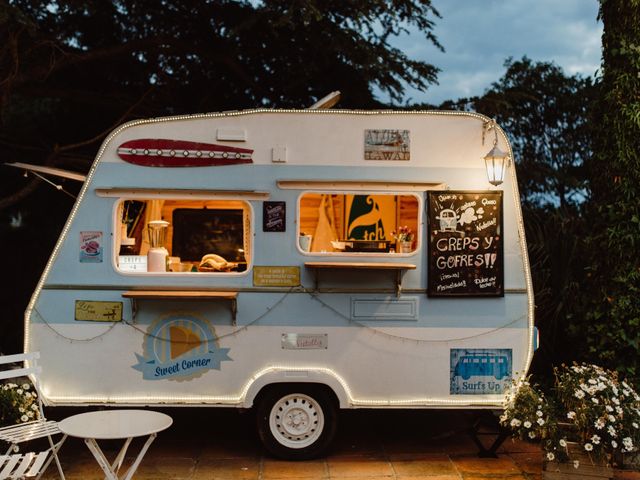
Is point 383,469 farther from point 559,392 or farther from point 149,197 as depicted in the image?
point 149,197

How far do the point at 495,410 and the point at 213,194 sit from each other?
10.1ft

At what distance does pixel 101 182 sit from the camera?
5613 mm

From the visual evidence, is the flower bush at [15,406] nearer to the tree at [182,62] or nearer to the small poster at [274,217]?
the small poster at [274,217]

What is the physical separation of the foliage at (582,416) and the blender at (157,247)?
3211mm

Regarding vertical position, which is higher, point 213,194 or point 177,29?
point 177,29

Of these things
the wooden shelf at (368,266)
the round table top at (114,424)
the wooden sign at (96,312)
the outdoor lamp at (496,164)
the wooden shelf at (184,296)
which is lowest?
the round table top at (114,424)

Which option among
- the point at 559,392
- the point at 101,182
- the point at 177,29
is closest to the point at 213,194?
the point at 101,182

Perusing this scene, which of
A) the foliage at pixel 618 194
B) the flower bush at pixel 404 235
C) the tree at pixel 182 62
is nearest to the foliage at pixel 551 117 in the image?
the tree at pixel 182 62

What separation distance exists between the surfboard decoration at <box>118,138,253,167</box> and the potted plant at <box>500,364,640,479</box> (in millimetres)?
3166

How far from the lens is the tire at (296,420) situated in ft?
18.5

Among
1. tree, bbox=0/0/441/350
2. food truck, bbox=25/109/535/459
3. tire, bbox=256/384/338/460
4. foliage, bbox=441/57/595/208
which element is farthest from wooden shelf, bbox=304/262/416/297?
foliage, bbox=441/57/595/208

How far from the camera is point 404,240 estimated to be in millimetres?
5785

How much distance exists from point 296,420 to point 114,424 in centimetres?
182

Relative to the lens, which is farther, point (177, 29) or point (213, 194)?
point (177, 29)
